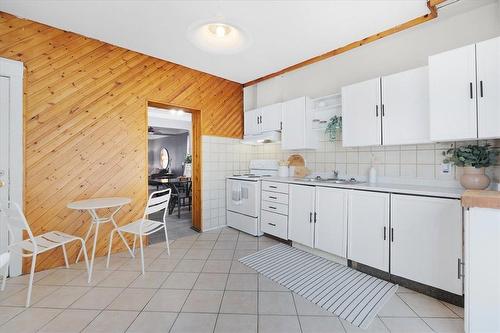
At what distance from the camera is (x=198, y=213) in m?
3.86

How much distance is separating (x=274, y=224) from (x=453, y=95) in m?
2.45

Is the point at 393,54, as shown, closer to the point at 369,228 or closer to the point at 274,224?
the point at 369,228

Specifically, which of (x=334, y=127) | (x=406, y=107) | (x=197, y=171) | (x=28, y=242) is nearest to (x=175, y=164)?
(x=197, y=171)

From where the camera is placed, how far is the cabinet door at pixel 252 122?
4.07 m

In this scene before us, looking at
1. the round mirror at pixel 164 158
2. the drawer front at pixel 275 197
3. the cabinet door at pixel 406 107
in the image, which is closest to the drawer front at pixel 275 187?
the drawer front at pixel 275 197

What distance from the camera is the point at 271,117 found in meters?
3.85

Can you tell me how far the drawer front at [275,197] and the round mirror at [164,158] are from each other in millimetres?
7481

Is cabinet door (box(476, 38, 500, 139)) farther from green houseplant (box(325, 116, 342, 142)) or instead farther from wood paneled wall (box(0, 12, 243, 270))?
wood paneled wall (box(0, 12, 243, 270))

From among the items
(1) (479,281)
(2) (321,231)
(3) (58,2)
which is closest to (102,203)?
(3) (58,2)

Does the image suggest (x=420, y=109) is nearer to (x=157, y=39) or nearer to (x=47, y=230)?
(x=157, y=39)

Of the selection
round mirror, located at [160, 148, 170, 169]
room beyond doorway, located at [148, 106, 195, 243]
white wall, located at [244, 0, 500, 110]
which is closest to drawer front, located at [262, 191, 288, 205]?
room beyond doorway, located at [148, 106, 195, 243]

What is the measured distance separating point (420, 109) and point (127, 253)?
378 cm

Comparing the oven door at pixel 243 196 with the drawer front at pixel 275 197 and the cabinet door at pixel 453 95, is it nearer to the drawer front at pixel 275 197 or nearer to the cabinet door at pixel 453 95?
the drawer front at pixel 275 197

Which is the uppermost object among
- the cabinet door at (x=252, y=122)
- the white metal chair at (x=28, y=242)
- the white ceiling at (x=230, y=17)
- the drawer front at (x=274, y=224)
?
the white ceiling at (x=230, y=17)
